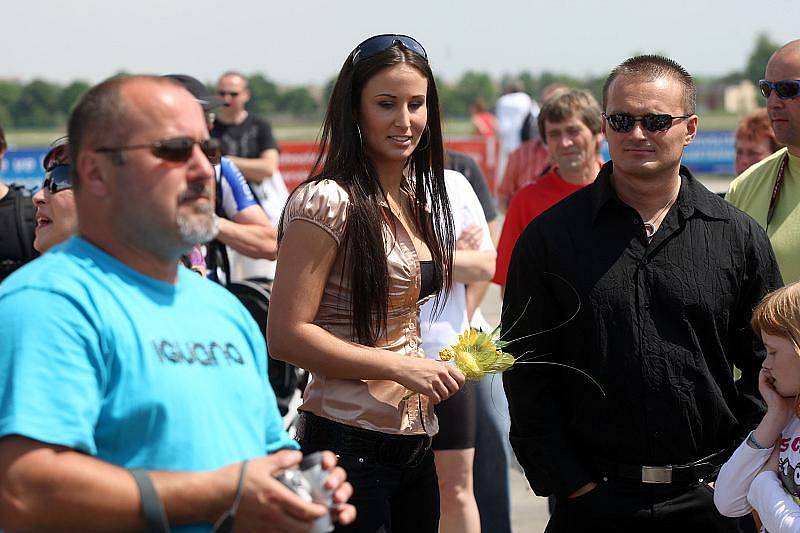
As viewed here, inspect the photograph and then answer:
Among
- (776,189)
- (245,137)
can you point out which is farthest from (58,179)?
(245,137)

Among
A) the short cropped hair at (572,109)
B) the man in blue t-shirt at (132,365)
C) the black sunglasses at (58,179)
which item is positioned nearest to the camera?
the man in blue t-shirt at (132,365)

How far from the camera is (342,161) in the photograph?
141 inches

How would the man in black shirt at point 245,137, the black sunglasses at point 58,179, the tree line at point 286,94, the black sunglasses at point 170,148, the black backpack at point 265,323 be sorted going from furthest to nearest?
the tree line at point 286,94 < the man in black shirt at point 245,137 < the black backpack at point 265,323 < the black sunglasses at point 58,179 < the black sunglasses at point 170,148

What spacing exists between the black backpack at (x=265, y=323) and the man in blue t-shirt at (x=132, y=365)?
3.19 metres

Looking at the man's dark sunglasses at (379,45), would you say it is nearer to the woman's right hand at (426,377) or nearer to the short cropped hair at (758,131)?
the woman's right hand at (426,377)

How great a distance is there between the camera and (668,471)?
11.9ft

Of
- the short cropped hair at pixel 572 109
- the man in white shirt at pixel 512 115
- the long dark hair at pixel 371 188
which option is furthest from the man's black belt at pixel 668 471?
the man in white shirt at pixel 512 115

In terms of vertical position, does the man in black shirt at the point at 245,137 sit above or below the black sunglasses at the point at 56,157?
below

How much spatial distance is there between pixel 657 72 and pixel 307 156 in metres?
17.4

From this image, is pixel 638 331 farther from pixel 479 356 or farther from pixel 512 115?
pixel 512 115

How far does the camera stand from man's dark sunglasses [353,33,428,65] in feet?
12.0

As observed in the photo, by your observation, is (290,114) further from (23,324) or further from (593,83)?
(23,324)

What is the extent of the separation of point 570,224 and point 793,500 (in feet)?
3.72

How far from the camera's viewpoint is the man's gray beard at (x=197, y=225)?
234 cm
